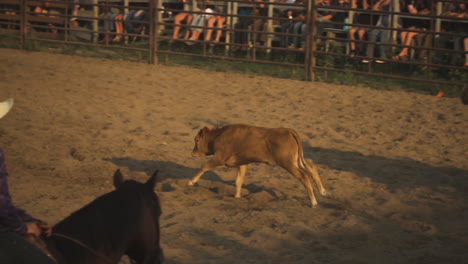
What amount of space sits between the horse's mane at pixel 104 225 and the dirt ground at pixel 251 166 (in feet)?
5.23

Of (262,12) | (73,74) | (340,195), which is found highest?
(262,12)

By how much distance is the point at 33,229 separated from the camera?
10.2 feet

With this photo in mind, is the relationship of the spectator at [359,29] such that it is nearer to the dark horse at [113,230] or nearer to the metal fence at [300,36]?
the metal fence at [300,36]

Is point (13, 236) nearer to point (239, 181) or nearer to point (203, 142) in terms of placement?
point (239, 181)

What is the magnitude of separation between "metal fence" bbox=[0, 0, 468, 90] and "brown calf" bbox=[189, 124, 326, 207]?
5133 millimetres

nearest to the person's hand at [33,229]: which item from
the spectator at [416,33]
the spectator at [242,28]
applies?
the spectator at [416,33]

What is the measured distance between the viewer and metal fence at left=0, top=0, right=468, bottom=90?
11.9 metres

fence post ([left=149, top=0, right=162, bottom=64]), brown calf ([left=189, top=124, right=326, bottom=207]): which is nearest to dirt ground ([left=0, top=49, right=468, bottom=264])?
brown calf ([left=189, top=124, right=326, bottom=207])

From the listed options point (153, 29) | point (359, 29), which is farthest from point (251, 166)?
point (153, 29)

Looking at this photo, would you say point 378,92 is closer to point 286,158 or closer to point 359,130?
point 359,130

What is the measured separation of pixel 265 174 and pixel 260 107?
9.07 feet

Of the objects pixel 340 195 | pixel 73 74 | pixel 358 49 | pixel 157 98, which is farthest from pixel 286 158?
pixel 358 49

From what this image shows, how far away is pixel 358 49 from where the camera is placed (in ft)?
45.3

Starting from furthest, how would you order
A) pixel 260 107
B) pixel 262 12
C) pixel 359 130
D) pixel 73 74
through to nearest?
pixel 262 12 → pixel 73 74 → pixel 260 107 → pixel 359 130
